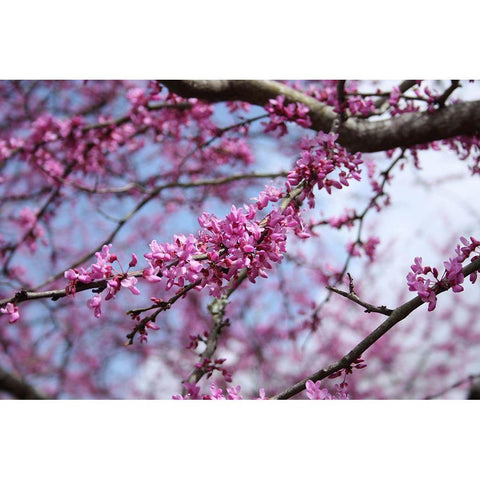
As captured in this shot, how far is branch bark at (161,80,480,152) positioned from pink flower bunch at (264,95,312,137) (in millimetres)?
97

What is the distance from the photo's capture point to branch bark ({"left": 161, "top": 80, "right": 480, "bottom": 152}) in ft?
5.43

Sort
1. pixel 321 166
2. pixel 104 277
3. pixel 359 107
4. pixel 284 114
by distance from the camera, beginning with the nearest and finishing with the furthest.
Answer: pixel 104 277 → pixel 321 166 → pixel 284 114 → pixel 359 107

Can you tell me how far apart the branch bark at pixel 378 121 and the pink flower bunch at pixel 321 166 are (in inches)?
17.2

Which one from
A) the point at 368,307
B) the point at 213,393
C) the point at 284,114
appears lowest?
the point at 213,393

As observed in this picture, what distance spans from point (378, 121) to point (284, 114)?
0.35 meters

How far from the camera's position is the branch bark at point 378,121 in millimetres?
1654

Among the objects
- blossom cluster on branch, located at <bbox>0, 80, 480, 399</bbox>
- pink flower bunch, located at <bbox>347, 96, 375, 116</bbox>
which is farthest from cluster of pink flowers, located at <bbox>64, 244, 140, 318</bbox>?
pink flower bunch, located at <bbox>347, 96, 375, 116</bbox>

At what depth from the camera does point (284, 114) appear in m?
1.57

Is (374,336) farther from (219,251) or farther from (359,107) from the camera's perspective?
(359,107)

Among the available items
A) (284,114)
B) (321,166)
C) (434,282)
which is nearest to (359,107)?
(284,114)

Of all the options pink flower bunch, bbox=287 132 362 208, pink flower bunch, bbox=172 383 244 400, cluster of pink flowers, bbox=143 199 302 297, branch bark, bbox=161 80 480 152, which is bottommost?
pink flower bunch, bbox=172 383 244 400

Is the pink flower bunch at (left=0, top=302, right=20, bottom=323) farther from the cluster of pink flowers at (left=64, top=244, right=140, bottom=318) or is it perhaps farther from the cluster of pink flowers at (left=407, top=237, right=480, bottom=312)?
the cluster of pink flowers at (left=407, top=237, right=480, bottom=312)
